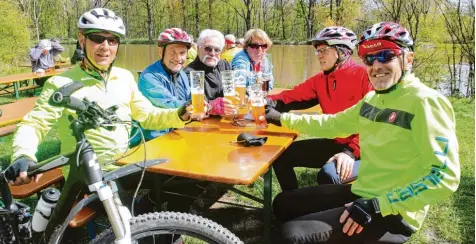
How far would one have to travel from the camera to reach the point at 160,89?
3.44 meters

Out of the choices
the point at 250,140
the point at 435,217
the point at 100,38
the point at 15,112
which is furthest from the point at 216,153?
the point at 15,112

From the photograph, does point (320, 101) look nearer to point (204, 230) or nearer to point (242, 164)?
point (242, 164)

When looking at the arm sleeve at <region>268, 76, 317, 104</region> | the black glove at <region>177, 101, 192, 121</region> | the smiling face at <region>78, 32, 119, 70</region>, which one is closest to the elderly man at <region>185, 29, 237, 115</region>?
→ the arm sleeve at <region>268, 76, 317, 104</region>

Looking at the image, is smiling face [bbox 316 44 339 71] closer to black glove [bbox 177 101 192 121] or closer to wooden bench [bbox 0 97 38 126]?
black glove [bbox 177 101 192 121]

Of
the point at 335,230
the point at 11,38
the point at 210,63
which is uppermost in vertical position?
the point at 11,38

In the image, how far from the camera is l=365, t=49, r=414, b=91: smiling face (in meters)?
2.26

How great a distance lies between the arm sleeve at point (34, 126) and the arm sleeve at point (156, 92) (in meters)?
0.98

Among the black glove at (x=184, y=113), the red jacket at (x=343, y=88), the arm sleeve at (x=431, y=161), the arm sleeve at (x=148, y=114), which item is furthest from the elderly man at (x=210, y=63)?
the arm sleeve at (x=431, y=161)

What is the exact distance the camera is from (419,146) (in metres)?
2.03

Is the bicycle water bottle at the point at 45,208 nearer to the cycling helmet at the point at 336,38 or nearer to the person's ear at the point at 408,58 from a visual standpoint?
the person's ear at the point at 408,58

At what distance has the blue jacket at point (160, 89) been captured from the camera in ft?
11.2

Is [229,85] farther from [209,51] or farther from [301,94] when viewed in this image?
[209,51]

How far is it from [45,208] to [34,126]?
51 cm

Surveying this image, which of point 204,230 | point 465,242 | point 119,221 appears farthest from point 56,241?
point 465,242
